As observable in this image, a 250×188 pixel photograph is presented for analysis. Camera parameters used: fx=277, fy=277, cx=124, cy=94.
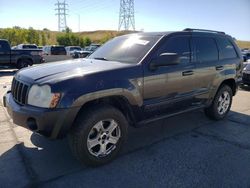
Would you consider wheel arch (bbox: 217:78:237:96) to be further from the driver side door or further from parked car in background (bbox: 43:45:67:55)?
parked car in background (bbox: 43:45:67:55)

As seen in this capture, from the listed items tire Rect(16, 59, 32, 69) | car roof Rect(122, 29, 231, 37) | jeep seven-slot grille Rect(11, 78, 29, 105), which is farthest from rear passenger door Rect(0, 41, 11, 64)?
jeep seven-slot grille Rect(11, 78, 29, 105)

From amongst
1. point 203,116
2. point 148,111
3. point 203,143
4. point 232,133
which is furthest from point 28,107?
point 203,116

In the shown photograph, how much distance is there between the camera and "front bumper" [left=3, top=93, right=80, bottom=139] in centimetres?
324

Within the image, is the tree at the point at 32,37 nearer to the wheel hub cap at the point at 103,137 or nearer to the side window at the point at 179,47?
the side window at the point at 179,47

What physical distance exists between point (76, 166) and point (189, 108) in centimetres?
234

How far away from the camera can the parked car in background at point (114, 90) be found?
10.9 ft

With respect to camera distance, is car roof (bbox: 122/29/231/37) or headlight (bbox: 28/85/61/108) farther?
car roof (bbox: 122/29/231/37)

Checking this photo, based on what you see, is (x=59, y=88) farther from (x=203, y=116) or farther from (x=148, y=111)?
(x=203, y=116)

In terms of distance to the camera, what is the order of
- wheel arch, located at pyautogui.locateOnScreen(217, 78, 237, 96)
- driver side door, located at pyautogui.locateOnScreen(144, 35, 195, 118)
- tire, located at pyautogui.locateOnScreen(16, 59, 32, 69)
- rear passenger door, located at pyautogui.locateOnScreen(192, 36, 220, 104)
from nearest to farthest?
driver side door, located at pyautogui.locateOnScreen(144, 35, 195, 118)
rear passenger door, located at pyautogui.locateOnScreen(192, 36, 220, 104)
wheel arch, located at pyautogui.locateOnScreen(217, 78, 237, 96)
tire, located at pyautogui.locateOnScreen(16, 59, 32, 69)

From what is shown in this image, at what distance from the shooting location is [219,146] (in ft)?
14.8

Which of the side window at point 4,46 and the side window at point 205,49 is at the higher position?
the side window at point 205,49

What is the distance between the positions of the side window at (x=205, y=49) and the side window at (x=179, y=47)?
0.83 feet

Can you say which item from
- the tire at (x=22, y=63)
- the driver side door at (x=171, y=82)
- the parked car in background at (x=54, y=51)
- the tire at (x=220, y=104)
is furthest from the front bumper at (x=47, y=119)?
the parked car in background at (x=54, y=51)

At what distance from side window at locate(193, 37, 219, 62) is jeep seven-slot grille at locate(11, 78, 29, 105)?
3014 mm
